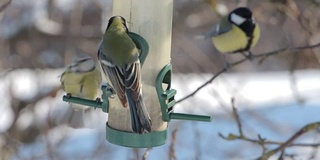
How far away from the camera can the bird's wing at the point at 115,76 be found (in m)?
2.34

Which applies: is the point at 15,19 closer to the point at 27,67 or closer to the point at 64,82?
the point at 27,67

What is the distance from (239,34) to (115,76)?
165 cm

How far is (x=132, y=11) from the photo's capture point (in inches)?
99.4

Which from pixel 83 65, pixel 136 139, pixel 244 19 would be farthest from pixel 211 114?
pixel 136 139

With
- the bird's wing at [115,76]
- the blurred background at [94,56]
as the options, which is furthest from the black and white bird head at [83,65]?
the bird's wing at [115,76]

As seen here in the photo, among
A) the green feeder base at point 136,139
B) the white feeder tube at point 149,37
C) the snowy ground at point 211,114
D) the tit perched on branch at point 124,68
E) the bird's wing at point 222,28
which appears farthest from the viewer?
the snowy ground at point 211,114

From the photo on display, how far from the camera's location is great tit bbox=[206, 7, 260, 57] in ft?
12.5

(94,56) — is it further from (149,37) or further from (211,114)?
(149,37)

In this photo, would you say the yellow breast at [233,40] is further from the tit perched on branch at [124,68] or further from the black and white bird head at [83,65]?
the tit perched on branch at [124,68]

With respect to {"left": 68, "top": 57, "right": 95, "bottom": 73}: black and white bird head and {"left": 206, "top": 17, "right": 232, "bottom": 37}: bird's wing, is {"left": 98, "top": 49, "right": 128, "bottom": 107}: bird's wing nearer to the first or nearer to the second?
{"left": 68, "top": 57, "right": 95, "bottom": 73}: black and white bird head

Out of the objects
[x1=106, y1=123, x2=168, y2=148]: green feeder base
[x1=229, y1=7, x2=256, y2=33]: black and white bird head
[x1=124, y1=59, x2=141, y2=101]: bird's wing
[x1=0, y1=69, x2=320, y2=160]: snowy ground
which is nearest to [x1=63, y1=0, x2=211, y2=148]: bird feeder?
[x1=106, y1=123, x2=168, y2=148]: green feeder base

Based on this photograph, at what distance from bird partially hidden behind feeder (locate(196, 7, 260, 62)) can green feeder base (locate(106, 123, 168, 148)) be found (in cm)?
148

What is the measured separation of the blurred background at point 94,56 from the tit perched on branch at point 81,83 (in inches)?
4.0

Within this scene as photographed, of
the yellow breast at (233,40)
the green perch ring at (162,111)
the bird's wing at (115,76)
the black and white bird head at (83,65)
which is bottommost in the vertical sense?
the yellow breast at (233,40)
